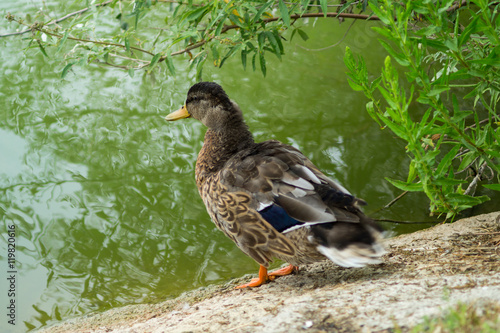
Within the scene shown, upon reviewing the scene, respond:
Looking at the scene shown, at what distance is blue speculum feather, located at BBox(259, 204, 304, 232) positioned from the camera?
287cm

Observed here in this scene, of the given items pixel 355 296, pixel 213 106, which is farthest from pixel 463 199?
pixel 213 106

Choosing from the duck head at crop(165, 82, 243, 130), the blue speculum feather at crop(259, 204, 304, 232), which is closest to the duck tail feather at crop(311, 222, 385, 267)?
the blue speculum feather at crop(259, 204, 304, 232)

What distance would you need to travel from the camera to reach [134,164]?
5.45 m

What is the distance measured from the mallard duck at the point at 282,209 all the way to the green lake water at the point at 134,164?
107 centimetres

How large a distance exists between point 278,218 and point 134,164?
291cm

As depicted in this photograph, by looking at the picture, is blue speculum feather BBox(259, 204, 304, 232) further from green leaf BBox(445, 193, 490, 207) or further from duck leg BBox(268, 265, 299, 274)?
green leaf BBox(445, 193, 490, 207)

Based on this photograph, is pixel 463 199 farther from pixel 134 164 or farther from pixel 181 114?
pixel 134 164

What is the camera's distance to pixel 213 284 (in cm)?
404

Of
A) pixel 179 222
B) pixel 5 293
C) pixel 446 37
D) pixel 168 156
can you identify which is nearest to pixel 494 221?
pixel 446 37

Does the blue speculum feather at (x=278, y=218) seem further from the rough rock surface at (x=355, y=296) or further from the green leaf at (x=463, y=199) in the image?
the green leaf at (x=463, y=199)

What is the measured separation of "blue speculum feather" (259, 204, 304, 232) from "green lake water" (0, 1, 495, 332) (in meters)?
1.34

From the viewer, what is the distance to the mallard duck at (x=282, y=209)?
270cm

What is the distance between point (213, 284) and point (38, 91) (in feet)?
13.1

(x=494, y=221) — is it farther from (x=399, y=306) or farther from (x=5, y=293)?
(x=5, y=293)
